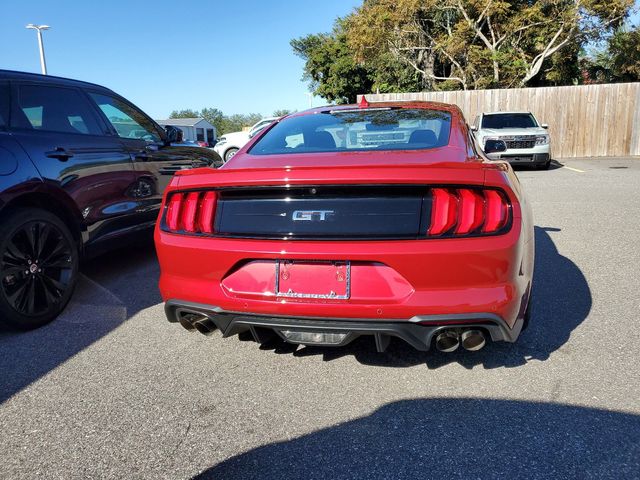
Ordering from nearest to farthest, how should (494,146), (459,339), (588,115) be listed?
(459,339)
(494,146)
(588,115)

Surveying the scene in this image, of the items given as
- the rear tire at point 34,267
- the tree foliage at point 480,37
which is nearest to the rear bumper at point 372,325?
the rear tire at point 34,267

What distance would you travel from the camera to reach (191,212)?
2.78m

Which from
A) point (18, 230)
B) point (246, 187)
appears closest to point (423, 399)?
point (246, 187)

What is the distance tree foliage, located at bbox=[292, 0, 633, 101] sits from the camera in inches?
876

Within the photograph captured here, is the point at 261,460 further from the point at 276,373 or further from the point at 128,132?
the point at 128,132

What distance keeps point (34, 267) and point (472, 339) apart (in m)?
3.02

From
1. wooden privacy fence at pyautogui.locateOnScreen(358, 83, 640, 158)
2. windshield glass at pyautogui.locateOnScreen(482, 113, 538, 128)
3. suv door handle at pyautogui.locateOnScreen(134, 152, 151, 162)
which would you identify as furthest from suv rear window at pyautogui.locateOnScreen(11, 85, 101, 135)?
wooden privacy fence at pyautogui.locateOnScreen(358, 83, 640, 158)

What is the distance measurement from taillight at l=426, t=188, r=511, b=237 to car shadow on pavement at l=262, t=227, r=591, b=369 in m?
0.95

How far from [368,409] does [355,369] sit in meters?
0.41

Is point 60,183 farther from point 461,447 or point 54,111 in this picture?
point 461,447

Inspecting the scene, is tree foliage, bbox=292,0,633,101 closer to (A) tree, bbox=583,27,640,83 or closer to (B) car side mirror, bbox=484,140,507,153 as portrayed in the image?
(A) tree, bbox=583,27,640,83

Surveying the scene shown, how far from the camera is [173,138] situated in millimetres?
5664

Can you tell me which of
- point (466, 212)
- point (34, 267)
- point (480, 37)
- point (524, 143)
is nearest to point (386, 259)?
point (466, 212)

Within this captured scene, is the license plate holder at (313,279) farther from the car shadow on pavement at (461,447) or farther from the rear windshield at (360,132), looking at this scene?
the rear windshield at (360,132)
